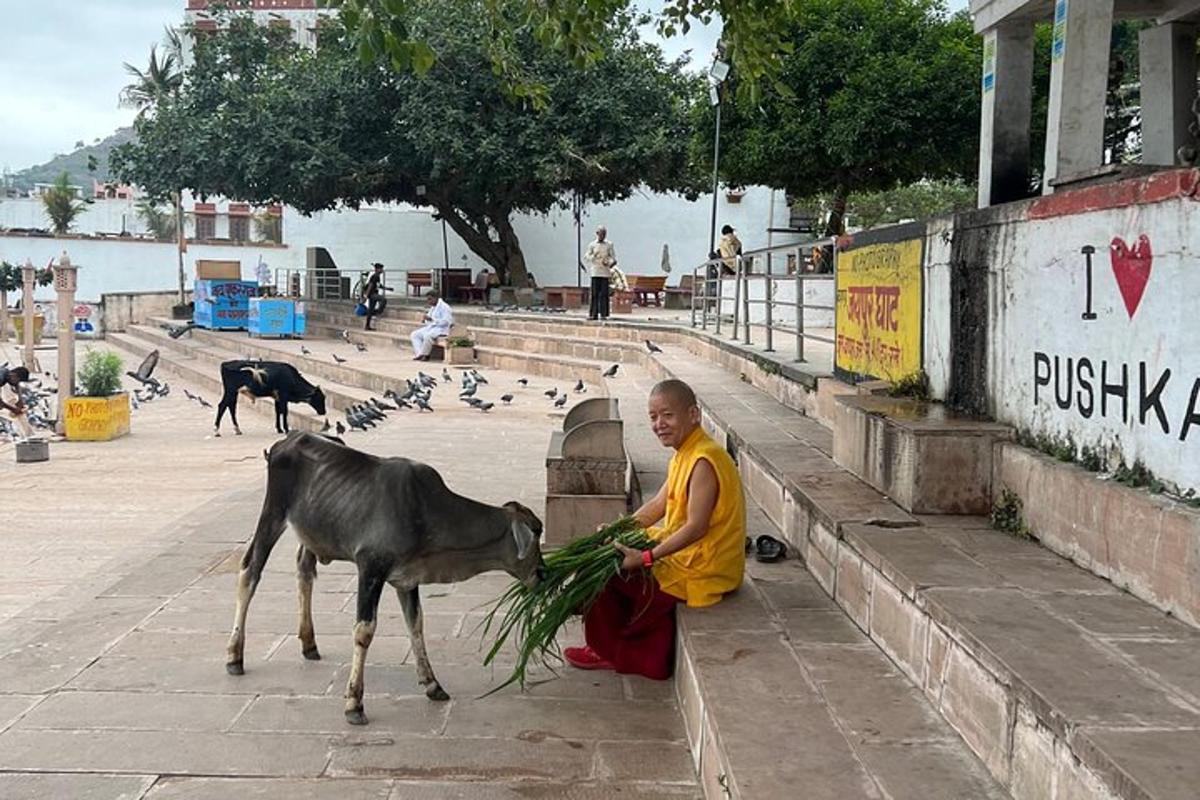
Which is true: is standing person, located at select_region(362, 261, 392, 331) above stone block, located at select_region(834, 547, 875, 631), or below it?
above

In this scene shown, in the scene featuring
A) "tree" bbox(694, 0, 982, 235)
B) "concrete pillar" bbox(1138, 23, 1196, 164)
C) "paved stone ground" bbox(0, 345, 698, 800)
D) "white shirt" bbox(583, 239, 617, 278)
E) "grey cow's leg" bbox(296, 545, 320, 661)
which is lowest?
"paved stone ground" bbox(0, 345, 698, 800)

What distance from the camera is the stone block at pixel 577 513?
5891 millimetres

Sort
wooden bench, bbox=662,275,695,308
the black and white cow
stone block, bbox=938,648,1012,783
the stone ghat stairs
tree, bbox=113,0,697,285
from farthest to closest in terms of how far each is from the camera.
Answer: wooden bench, bbox=662,275,695,308 → tree, bbox=113,0,697,285 → the black and white cow → stone block, bbox=938,648,1012,783 → the stone ghat stairs

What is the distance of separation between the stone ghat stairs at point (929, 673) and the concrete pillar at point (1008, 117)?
83.9 inches

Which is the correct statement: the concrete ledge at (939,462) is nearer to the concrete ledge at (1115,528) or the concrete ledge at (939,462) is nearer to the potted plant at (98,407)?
the concrete ledge at (1115,528)

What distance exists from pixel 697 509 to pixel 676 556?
0.22 m

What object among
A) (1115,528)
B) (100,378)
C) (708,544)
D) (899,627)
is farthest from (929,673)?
(100,378)

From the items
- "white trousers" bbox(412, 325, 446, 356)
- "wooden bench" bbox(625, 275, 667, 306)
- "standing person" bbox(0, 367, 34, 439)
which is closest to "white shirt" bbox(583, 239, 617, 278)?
"white trousers" bbox(412, 325, 446, 356)

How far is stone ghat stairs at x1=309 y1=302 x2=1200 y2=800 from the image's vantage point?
7.70 feet

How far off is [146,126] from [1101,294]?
27150 millimetres

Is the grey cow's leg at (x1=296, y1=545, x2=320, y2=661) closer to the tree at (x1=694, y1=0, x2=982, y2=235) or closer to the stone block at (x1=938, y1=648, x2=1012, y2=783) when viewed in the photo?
the stone block at (x1=938, y1=648, x2=1012, y2=783)

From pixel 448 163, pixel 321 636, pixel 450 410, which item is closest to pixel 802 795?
pixel 321 636

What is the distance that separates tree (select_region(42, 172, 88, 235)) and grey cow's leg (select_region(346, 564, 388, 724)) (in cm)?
4743

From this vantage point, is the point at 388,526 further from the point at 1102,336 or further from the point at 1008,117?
the point at 1008,117
